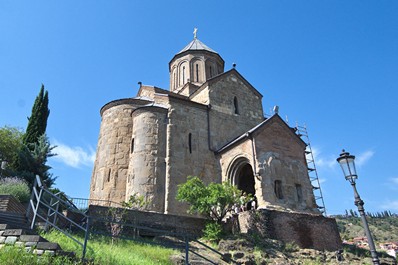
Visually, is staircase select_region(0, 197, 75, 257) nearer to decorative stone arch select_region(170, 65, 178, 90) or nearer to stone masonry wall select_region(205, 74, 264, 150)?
stone masonry wall select_region(205, 74, 264, 150)

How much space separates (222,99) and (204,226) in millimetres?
10022

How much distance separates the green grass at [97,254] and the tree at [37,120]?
1269 centimetres

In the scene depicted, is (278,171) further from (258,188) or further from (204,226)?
(204,226)

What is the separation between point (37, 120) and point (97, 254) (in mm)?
16898

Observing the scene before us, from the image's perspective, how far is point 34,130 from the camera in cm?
2083

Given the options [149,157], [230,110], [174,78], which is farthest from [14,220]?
[174,78]

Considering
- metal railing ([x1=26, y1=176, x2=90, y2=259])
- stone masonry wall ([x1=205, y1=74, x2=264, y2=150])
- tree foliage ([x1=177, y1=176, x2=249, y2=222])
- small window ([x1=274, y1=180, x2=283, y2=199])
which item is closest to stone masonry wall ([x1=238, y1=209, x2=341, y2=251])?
tree foliage ([x1=177, y1=176, x2=249, y2=222])

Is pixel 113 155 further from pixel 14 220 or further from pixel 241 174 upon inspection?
pixel 14 220

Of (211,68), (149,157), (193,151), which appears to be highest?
(211,68)

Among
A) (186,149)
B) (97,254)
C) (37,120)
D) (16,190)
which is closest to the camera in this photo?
(97,254)

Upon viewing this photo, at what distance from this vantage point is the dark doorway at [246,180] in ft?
65.3

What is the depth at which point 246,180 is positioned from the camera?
20375 mm

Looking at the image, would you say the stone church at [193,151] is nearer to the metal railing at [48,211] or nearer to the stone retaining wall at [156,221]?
the stone retaining wall at [156,221]

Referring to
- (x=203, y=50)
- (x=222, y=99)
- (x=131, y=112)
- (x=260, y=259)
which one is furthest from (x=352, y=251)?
(x=203, y=50)
